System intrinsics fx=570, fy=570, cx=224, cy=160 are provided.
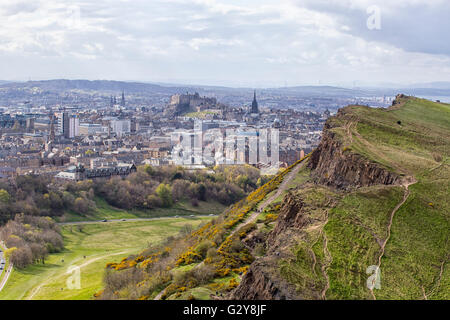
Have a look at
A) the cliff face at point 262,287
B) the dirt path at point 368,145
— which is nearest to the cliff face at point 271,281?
the cliff face at point 262,287

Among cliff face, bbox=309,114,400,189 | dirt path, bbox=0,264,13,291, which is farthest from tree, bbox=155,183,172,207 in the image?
cliff face, bbox=309,114,400,189

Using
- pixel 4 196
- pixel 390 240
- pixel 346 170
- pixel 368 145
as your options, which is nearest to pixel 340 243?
pixel 390 240

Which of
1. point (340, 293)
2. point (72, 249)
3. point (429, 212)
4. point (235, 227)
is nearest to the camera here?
point (340, 293)

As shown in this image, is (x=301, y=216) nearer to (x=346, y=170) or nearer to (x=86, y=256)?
(x=346, y=170)

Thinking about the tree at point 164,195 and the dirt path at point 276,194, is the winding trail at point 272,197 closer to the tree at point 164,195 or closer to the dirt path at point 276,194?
the dirt path at point 276,194

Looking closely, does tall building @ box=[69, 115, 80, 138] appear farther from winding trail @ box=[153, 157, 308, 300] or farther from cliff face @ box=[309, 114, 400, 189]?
cliff face @ box=[309, 114, 400, 189]
